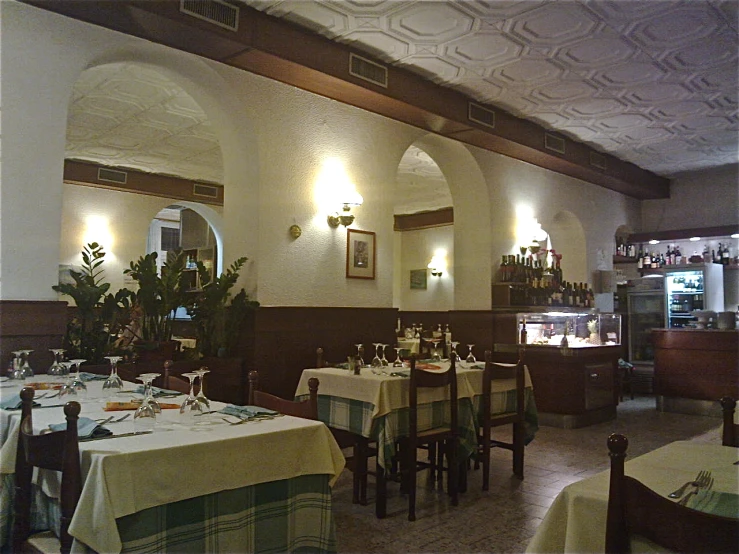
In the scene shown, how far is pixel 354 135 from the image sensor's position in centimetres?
652

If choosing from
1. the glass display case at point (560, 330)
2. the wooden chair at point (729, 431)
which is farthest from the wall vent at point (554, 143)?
the wooden chair at point (729, 431)

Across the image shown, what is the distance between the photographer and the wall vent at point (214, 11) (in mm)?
4562

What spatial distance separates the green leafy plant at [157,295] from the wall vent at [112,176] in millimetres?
5896

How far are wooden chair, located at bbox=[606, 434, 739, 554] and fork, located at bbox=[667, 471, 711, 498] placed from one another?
0.32 metres

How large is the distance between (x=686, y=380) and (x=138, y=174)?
9.58m

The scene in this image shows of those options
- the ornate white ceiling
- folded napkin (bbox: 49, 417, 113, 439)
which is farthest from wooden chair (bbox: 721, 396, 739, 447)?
the ornate white ceiling

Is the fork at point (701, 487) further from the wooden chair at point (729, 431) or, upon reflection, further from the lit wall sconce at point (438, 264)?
the lit wall sconce at point (438, 264)

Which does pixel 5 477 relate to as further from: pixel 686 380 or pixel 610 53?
pixel 686 380

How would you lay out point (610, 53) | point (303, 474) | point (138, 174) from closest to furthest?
point (303, 474) < point (610, 53) < point (138, 174)

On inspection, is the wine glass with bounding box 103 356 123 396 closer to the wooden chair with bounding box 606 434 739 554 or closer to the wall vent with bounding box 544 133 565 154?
the wooden chair with bounding box 606 434 739 554

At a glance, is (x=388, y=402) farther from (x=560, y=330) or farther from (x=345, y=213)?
(x=560, y=330)

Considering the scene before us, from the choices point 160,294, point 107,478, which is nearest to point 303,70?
point 160,294

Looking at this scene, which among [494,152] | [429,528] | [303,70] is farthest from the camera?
[494,152]

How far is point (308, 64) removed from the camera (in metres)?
5.38
